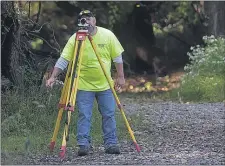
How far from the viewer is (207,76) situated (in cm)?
1916

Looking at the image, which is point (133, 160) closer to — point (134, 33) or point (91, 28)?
point (91, 28)

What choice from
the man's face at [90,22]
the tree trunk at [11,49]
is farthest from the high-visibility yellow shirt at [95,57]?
the tree trunk at [11,49]

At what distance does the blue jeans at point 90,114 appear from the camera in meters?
8.39

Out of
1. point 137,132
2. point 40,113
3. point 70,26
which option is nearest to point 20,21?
point 40,113

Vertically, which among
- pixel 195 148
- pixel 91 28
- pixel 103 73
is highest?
pixel 91 28

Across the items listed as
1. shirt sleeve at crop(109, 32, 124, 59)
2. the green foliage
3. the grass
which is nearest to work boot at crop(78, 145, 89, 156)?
the grass

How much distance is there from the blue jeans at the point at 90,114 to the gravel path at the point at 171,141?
8.0 inches

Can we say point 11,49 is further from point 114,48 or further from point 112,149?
point 112,149

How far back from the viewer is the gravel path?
7.91 metres

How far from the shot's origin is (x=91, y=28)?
27.6 feet

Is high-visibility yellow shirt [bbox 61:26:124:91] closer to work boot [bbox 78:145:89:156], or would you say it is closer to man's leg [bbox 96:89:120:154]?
man's leg [bbox 96:89:120:154]

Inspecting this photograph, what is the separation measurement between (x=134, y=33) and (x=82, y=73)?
64.4ft

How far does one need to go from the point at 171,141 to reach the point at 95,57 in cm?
197

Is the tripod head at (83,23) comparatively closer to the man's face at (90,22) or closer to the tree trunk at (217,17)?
the man's face at (90,22)
